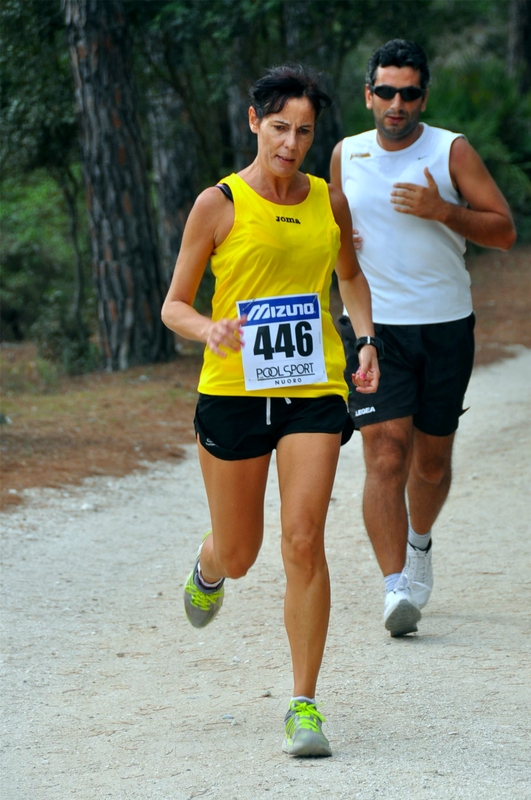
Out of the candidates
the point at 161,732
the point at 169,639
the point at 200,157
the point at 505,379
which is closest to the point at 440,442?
the point at 169,639

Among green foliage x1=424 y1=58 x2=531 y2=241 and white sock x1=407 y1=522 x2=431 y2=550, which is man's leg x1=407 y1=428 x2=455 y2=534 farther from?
green foliage x1=424 y1=58 x2=531 y2=241

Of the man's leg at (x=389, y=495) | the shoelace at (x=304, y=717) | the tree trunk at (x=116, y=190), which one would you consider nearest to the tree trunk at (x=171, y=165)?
the tree trunk at (x=116, y=190)

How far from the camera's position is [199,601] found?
4.66m

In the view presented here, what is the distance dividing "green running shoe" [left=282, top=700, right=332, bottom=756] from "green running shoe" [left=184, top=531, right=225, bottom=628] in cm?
105

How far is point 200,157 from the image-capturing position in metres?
16.7

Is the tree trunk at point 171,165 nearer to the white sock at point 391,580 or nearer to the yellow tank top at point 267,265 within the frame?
the white sock at point 391,580

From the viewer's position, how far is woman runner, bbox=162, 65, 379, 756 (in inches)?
146

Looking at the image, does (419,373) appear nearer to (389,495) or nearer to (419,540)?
(389,495)

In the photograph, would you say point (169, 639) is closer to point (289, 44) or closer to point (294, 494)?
point (294, 494)

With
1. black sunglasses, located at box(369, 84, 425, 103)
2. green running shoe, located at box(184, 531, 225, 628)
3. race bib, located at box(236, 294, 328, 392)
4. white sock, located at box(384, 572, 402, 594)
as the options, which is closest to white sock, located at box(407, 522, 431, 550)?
white sock, located at box(384, 572, 402, 594)

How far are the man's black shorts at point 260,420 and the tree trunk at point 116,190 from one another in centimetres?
924

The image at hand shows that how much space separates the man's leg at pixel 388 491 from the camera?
16.2 ft

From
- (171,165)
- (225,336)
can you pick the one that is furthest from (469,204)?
(171,165)

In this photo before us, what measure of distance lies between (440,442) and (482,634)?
91 centimetres
